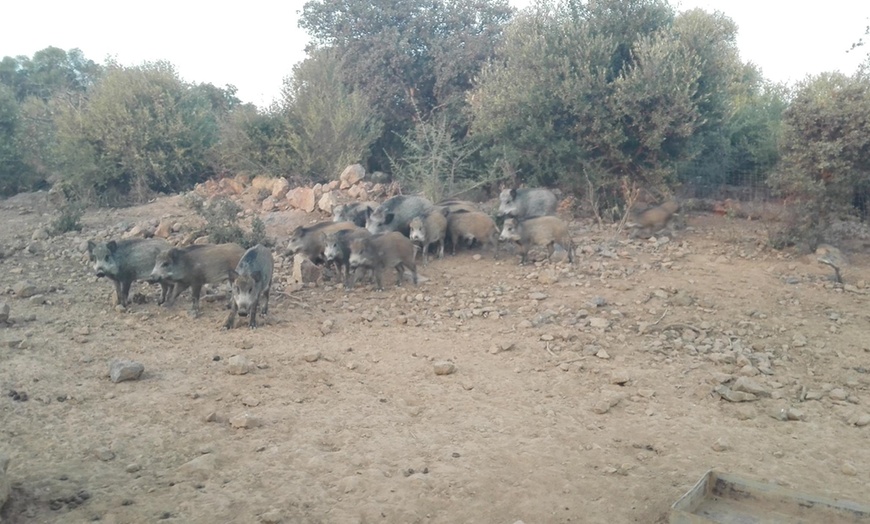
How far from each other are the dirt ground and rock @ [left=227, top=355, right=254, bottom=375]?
0.07 metres

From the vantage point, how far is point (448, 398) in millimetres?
6113

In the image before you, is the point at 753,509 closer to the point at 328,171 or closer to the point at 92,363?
the point at 92,363

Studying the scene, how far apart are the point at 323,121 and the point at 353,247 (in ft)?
26.7

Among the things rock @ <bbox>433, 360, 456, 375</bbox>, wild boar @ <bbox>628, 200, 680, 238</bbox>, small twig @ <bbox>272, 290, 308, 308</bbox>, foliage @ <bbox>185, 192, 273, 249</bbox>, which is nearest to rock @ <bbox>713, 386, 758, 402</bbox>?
rock @ <bbox>433, 360, 456, 375</bbox>

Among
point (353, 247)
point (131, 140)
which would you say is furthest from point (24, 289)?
point (131, 140)

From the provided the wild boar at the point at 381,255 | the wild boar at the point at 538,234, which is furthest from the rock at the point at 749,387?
the wild boar at the point at 381,255

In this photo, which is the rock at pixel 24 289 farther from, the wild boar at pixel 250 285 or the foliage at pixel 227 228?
the wild boar at pixel 250 285

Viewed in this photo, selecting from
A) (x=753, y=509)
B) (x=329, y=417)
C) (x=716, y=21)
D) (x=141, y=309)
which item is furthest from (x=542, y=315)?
(x=716, y=21)

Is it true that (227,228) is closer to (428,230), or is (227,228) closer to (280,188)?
(428,230)

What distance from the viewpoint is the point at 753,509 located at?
4.21m

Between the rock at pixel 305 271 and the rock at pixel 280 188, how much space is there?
18.7 ft

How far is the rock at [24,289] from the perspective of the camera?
9.51 meters

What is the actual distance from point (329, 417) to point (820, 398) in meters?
4.07

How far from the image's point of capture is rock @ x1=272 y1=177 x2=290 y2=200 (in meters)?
15.9
